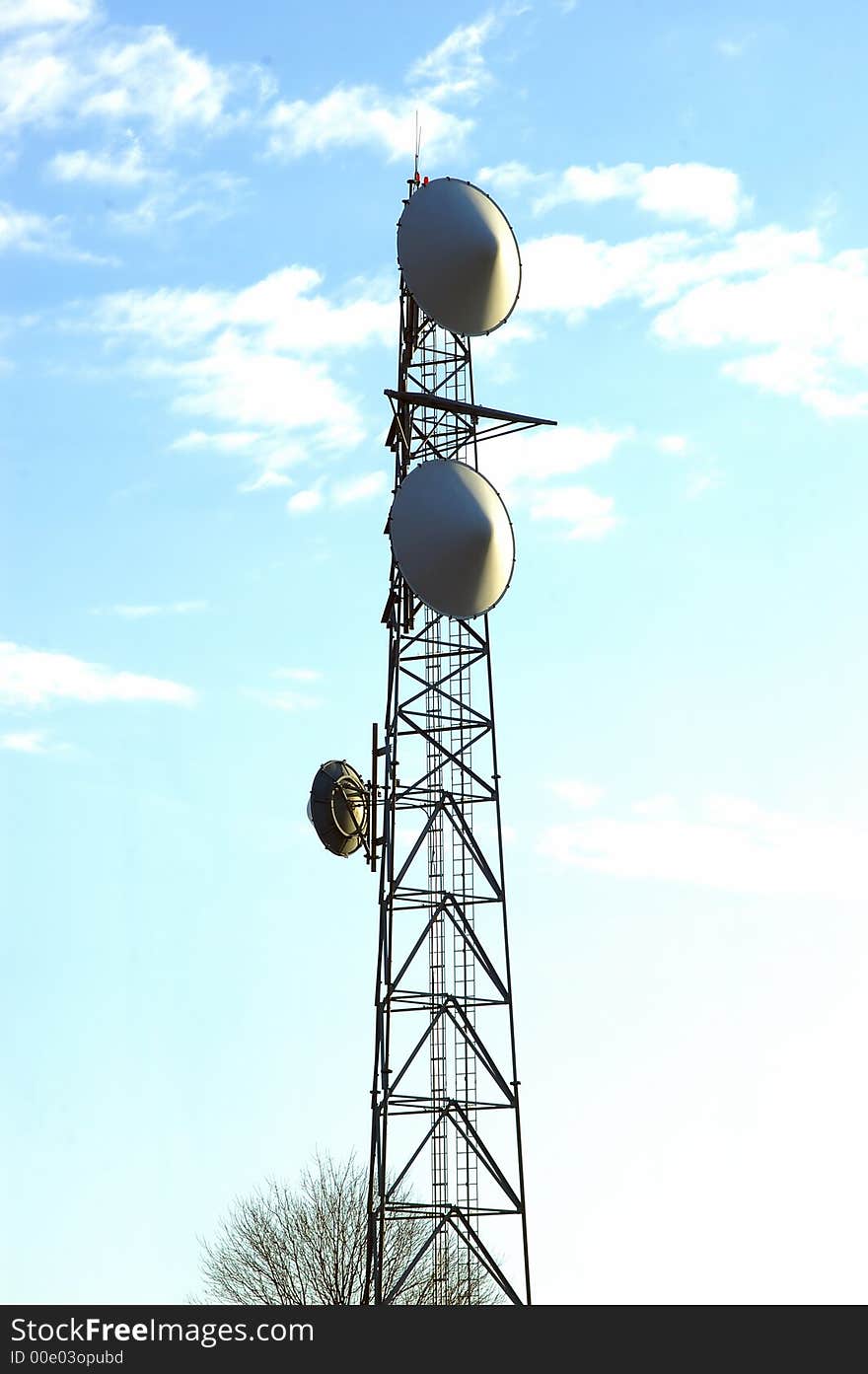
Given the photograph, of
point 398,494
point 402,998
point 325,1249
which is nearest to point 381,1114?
point 402,998

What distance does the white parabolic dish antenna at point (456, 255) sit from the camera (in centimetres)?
3012

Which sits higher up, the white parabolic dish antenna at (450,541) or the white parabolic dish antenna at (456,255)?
the white parabolic dish antenna at (456,255)

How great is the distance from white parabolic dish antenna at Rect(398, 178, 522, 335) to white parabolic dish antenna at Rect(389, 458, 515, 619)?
3.10m

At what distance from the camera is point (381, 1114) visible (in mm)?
28016

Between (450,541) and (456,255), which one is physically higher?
(456,255)

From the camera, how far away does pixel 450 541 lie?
28688 mm

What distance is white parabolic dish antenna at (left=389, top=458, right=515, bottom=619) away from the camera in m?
28.7

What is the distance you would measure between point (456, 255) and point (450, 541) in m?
5.29

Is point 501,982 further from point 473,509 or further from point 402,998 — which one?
point 473,509

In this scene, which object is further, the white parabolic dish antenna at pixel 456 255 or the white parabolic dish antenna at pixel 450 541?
the white parabolic dish antenna at pixel 456 255

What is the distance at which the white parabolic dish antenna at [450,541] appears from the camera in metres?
28.7

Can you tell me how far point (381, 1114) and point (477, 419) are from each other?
1235cm

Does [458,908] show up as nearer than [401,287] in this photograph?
Yes

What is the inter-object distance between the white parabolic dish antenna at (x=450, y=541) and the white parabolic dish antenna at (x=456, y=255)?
3.10 meters
